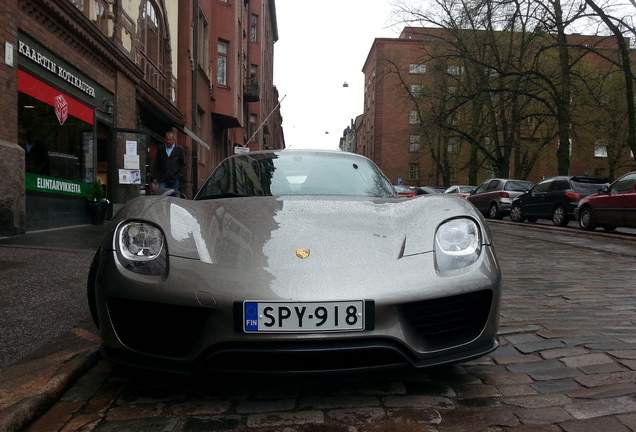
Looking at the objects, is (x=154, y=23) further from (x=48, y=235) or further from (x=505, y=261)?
(x=505, y=261)

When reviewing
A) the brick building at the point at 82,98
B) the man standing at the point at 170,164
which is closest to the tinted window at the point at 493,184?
the brick building at the point at 82,98

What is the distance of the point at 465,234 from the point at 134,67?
12.4 metres

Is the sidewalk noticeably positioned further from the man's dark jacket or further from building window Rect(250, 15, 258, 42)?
building window Rect(250, 15, 258, 42)

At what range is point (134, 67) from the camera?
13016 millimetres

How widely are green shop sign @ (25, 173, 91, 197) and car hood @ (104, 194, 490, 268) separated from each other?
6631mm

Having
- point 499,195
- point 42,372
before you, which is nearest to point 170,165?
point 42,372

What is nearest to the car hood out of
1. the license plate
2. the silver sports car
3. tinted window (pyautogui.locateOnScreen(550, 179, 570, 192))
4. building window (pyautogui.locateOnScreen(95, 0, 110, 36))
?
the silver sports car

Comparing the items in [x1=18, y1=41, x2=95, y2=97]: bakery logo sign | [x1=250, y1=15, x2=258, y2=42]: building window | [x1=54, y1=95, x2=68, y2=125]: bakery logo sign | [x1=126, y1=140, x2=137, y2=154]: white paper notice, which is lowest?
[x1=126, y1=140, x2=137, y2=154]: white paper notice

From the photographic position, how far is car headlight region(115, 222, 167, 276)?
2.30 meters

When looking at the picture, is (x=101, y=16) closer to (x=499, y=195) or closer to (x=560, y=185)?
(x=560, y=185)

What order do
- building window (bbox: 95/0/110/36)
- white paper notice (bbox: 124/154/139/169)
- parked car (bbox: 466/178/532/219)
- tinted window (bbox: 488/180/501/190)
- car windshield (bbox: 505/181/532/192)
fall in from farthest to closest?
1. tinted window (bbox: 488/180/501/190)
2. car windshield (bbox: 505/181/532/192)
3. parked car (bbox: 466/178/532/219)
4. white paper notice (bbox: 124/154/139/169)
5. building window (bbox: 95/0/110/36)

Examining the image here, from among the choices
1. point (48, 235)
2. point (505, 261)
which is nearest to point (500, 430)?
point (505, 261)

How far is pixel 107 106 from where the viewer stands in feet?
38.2

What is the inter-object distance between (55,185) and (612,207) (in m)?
11.8
